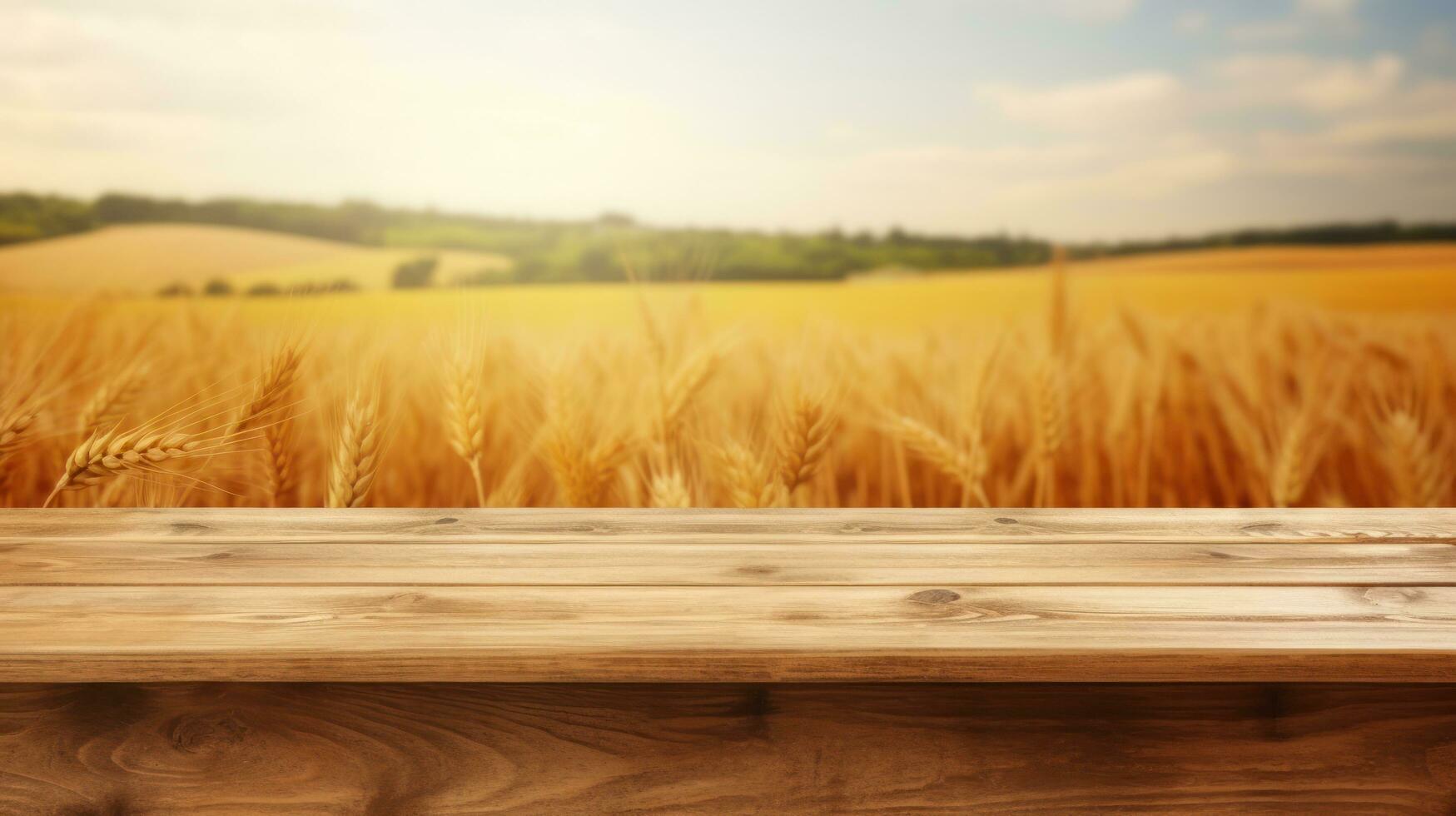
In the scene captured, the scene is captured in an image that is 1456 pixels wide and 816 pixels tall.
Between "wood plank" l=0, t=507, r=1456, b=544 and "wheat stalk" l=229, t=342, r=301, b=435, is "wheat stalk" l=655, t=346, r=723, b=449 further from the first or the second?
"wheat stalk" l=229, t=342, r=301, b=435

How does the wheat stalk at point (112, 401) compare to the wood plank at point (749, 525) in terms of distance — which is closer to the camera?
the wood plank at point (749, 525)

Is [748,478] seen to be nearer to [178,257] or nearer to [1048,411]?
[1048,411]

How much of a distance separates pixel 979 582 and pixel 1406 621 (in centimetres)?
30

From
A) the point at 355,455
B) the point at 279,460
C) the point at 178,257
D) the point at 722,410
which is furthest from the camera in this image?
the point at 178,257

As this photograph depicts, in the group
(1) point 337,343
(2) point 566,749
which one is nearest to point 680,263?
(1) point 337,343

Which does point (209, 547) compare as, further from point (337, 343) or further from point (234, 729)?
point (337, 343)

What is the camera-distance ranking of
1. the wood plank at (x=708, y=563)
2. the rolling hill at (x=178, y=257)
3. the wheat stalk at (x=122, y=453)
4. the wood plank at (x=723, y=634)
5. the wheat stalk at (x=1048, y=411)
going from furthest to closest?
1. the rolling hill at (x=178, y=257)
2. the wheat stalk at (x=1048, y=411)
3. the wheat stalk at (x=122, y=453)
4. the wood plank at (x=708, y=563)
5. the wood plank at (x=723, y=634)

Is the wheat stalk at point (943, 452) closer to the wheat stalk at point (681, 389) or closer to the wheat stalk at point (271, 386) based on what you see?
the wheat stalk at point (681, 389)

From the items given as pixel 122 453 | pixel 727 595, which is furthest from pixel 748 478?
pixel 122 453

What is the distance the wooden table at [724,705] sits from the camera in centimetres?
59

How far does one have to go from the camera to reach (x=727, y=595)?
70cm

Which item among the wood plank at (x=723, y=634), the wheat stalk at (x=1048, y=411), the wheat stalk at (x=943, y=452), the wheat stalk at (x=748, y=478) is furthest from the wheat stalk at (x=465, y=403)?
the wheat stalk at (x=1048, y=411)

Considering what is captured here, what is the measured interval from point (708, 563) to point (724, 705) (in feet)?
0.56

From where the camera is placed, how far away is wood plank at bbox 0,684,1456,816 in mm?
630
